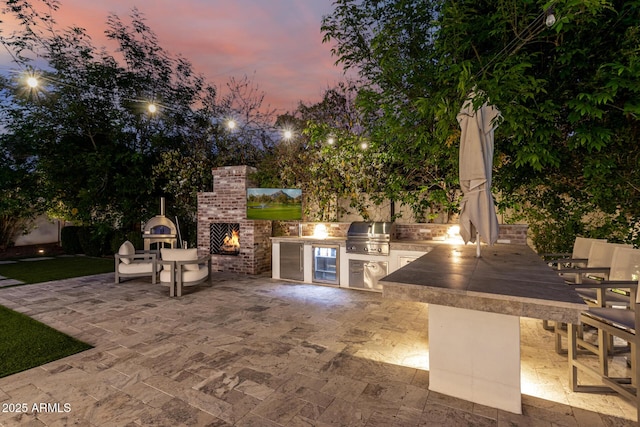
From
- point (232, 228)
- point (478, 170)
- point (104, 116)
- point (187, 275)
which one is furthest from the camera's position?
point (104, 116)

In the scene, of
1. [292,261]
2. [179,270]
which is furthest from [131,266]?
[292,261]

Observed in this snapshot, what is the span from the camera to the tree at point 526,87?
293 centimetres

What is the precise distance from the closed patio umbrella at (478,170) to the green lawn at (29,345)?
13.7 ft

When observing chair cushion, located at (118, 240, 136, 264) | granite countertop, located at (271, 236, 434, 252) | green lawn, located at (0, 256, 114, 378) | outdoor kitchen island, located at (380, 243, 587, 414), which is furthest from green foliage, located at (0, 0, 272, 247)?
outdoor kitchen island, located at (380, 243, 587, 414)

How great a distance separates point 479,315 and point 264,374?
1.84 m

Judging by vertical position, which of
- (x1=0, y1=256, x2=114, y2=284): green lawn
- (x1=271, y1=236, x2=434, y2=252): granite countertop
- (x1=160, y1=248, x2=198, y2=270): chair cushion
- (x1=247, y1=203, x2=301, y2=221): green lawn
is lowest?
(x1=0, y1=256, x2=114, y2=284): green lawn

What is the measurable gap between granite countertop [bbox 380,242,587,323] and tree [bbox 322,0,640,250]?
1.73 m

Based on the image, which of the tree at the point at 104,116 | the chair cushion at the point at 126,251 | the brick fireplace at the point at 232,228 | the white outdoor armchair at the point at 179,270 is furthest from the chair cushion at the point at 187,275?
the tree at the point at 104,116

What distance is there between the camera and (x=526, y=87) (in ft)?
9.77

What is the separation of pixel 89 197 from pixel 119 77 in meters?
3.72

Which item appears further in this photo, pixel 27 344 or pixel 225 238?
pixel 225 238

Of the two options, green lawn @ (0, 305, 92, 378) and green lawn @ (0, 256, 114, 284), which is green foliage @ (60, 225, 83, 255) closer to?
green lawn @ (0, 256, 114, 284)

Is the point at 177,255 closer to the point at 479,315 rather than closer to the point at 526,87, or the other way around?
the point at 479,315

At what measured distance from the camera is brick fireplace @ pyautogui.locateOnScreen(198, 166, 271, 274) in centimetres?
693
